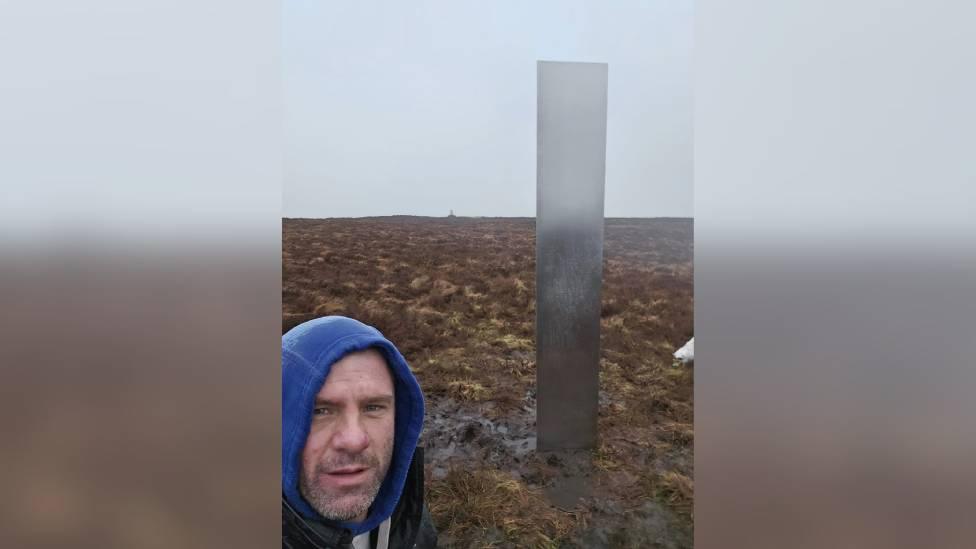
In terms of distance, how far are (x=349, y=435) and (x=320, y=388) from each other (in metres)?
0.14

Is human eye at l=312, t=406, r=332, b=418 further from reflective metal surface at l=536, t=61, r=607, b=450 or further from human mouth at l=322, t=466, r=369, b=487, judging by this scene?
reflective metal surface at l=536, t=61, r=607, b=450

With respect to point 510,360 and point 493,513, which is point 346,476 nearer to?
point 493,513

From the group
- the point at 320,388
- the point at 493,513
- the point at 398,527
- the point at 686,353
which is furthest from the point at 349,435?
the point at 686,353

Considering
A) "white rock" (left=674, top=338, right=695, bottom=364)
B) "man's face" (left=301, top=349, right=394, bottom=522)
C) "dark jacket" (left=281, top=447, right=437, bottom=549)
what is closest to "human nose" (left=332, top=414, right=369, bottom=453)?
"man's face" (left=301, top=349, right=394, bottom=522)

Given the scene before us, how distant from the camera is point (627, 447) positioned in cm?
157

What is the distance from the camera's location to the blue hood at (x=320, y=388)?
1.20 m

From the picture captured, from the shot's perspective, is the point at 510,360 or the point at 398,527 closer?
the point at 398,527

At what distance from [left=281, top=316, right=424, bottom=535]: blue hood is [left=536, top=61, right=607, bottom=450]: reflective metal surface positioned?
1.57ft

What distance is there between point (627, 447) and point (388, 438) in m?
0.77

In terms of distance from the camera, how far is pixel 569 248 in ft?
5.29

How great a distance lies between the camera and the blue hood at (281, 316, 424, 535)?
1.20 m
